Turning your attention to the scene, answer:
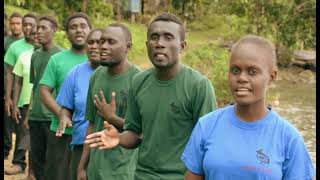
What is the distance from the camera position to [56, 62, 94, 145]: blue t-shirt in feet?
17.3

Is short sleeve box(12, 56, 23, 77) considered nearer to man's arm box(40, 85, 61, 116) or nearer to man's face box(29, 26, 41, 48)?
man's face box(29, 26, 41, 48)

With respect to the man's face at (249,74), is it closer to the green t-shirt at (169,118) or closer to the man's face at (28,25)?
the green t-shirt at (169,118)

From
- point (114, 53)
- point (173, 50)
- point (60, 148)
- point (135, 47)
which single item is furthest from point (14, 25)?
point (135, 47)

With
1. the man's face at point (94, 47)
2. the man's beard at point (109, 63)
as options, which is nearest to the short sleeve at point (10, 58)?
the man's face at point (94, 47)

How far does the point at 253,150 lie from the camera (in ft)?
9.41

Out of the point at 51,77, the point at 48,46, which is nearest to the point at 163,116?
the point at 51,77

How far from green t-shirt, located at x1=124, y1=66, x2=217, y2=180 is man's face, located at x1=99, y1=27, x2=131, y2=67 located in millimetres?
789

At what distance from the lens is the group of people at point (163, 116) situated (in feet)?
9.45

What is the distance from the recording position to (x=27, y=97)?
305 inches

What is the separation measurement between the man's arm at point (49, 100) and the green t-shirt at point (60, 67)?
0.04 m

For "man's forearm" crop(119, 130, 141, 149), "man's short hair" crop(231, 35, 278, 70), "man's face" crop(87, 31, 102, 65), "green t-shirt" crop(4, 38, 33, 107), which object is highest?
"man's short hair" crop(231, 35, 278, 70)

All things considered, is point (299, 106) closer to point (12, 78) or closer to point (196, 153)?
point (12, 78)

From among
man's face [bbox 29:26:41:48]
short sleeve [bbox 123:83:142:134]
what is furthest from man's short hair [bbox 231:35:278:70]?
man's face [bbox 29:26:41:48]

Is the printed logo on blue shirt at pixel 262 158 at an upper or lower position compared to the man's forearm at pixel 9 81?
upper
